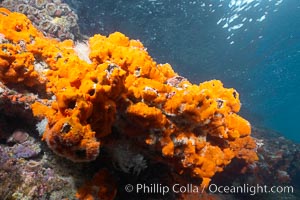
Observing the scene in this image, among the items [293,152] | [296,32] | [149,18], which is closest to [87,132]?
[293,152]

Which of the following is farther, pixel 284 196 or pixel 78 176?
pixel 284 196

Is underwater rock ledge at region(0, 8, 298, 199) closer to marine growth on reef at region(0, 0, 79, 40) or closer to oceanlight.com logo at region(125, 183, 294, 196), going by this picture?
oceanlight.com logo at region(125, 183, 294, 196)

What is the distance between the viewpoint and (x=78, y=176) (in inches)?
170

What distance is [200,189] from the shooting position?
547 cm

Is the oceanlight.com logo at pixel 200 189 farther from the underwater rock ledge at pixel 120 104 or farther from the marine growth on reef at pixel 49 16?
the marine growth on reef at pixel 49 16

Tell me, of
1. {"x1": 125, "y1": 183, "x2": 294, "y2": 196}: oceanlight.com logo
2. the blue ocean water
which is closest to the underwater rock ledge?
{"x1": 125, "y1": 183, "x2": 294, "y2": 196}: oceanlight.com logo

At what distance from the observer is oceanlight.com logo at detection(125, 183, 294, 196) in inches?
190

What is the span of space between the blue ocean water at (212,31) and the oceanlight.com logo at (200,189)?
7.46 metres

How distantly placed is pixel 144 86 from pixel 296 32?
17.4 m

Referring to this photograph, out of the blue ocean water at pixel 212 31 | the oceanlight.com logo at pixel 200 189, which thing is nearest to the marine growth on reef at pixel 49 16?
the blue ocean water at pixel 212 31

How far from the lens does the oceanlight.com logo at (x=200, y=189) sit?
4.83 metres

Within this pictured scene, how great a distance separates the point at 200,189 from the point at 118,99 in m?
2.84

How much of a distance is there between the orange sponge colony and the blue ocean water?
6.61 metres

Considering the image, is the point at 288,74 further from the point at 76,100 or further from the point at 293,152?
the point at 76,100
